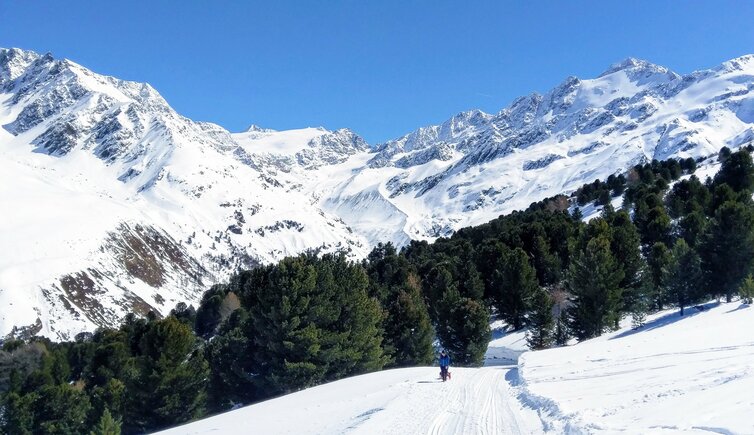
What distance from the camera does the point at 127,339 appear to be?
65.5 meters

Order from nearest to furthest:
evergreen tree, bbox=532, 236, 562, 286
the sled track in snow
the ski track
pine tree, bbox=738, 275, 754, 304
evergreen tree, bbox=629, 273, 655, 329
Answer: the sled track in snow
the ski track
pine tree, bbox=738, 275, 754, 304
evergreen tree, bbox=629, 273, 655, 329
evergreen tree, bbox=532, 236, 562, 286

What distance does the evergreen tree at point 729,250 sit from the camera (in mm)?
38156

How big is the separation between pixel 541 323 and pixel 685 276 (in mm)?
11505

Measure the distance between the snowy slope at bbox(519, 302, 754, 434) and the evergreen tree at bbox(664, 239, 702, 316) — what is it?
9.03m

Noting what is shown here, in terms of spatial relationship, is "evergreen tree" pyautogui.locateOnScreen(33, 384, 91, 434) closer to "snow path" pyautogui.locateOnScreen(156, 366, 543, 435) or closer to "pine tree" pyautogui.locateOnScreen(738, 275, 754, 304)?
"snow path" pyautogui.locateOnScreen(156, 366, 543, 435)

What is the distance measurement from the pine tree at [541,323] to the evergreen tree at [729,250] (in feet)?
38.6

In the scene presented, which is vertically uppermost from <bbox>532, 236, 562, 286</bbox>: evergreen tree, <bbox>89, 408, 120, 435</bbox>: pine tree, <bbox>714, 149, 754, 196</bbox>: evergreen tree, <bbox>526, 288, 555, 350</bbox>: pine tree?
<bbox>714, 149, 754, 196</bbox>: evergreen tree

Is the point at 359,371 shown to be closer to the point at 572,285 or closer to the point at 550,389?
the point at 572,285

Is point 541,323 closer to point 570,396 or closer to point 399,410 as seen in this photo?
point 399,410

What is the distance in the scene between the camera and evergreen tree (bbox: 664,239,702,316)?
1513 inches

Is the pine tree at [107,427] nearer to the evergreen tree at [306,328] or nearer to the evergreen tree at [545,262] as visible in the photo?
the evergreen tree at [306,328]

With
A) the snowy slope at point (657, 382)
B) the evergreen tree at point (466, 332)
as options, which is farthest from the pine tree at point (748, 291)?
the evergreen tree at point (466, 332)

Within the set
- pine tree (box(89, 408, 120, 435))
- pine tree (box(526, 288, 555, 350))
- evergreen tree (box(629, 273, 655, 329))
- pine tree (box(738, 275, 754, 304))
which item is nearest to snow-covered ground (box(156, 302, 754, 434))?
pine tree (box(738, 275, 754, 304))

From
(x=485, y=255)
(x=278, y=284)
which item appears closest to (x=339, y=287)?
(x=278, y=284)
